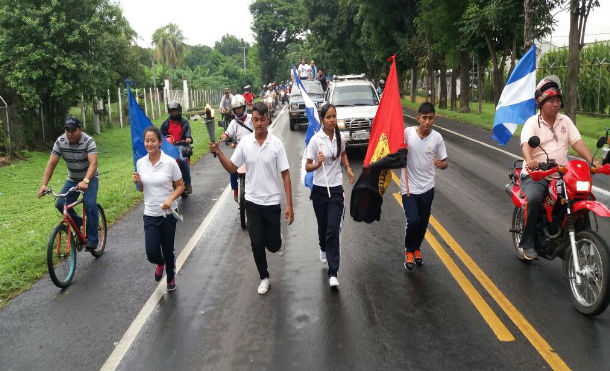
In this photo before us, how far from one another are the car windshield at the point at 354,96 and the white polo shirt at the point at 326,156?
10.0m

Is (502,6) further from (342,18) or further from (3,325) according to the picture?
(342,18)

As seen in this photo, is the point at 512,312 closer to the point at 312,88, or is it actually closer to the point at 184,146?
the point at 184,146

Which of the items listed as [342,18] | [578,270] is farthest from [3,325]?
[342,18]

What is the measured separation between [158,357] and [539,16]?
20.5 m

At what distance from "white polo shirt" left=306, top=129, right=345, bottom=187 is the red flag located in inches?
18.9

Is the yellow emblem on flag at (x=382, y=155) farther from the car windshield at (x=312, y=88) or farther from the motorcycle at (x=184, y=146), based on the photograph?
the car windshield at (x=312, y=88)

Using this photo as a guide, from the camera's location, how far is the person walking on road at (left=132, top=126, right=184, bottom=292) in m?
5.79

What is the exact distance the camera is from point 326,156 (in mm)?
5824

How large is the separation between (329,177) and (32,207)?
333 inches

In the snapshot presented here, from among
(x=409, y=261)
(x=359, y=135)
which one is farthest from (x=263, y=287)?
(x=359, y=135)

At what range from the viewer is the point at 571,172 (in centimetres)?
519

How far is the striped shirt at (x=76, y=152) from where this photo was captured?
6.89 m

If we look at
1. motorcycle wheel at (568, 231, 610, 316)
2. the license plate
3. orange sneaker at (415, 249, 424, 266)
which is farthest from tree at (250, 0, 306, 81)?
motorcycle wheel at (568, 231, 610, 316)

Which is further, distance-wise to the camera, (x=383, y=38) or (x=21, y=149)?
(x=383, y=38)
